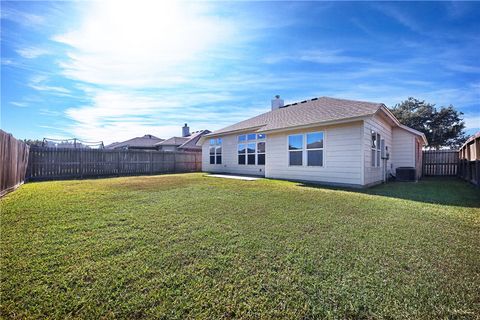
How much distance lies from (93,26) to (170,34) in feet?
6.07

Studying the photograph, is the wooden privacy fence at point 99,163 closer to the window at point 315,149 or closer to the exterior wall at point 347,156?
the exterior wall at point 347,156

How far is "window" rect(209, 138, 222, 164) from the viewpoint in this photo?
16297 mm

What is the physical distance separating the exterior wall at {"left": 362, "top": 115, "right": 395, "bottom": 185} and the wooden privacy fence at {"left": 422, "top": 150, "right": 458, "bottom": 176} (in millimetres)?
5186

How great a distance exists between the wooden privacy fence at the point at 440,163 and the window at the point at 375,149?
8.43 m

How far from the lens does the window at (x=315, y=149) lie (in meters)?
9.39

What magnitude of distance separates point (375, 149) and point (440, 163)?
372 inches

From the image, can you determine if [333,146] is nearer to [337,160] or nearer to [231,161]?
[337,160]

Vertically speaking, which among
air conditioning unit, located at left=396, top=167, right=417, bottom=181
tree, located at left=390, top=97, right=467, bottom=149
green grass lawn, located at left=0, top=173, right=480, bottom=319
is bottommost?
green grass lawn, located at left=0, top=173, right=480, bottom=319

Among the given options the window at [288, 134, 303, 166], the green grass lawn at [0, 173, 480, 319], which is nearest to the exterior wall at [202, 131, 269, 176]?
the window at [288, 134, 303, 166]

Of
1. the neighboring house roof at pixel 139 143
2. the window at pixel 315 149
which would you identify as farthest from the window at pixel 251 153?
the neighboring house roof at pixel 139 143

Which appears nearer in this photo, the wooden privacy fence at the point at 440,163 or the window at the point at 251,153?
the window at the point at 251,153

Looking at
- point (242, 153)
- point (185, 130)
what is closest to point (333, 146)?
point (242, 153)

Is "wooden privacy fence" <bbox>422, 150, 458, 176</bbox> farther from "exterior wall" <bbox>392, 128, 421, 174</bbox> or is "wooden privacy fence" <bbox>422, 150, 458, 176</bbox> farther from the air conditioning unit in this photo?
the air conditioning unit

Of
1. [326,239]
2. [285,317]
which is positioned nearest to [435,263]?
[326,239]
